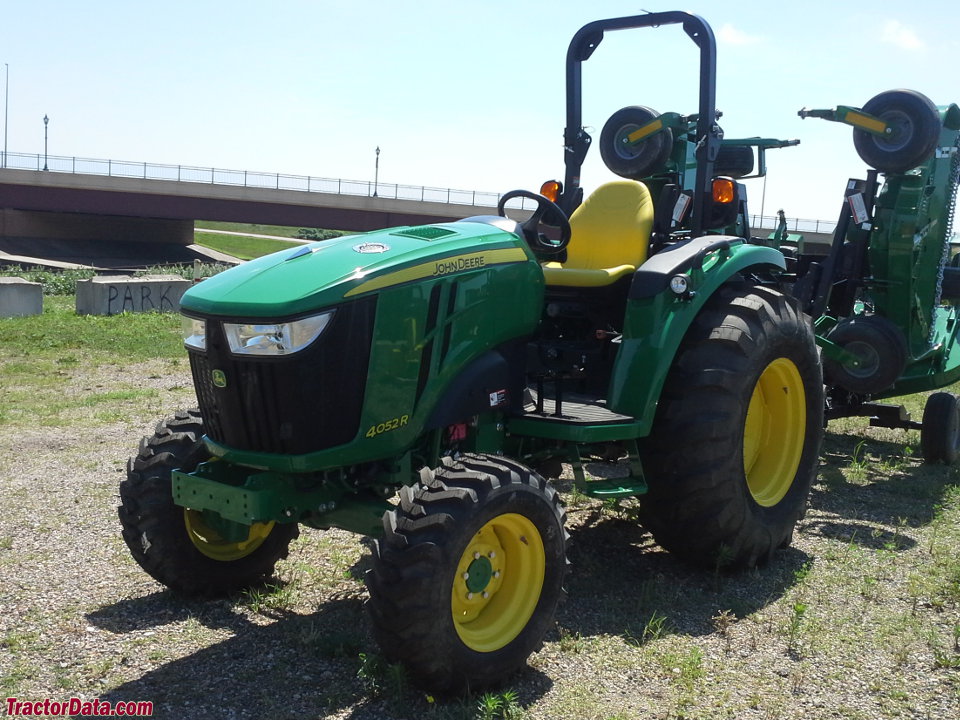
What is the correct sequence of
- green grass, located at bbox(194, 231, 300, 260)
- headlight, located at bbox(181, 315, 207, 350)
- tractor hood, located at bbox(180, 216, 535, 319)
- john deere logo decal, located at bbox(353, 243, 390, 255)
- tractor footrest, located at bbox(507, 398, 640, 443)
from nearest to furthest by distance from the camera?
tractor hood, located at bbox(180, 216, 535, 319) < headlight, located at bbox(181, 315, 207, 350) < john deere logo decal, located at bbox(353, 243, 390, 255) < tractor footrest, located at bbox(507, 398, 640, 443) < green grass, located at bbox(194, 231, 300, 260)

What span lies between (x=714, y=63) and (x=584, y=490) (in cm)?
247

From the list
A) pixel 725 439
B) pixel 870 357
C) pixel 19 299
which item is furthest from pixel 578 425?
pixel 19 299

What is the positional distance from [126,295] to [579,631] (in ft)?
49.5

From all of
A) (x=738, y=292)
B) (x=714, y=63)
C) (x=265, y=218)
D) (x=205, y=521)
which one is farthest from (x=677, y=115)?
(x=265, y=218)

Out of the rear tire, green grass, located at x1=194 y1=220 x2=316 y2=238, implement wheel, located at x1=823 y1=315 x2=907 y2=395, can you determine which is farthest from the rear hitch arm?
green grass, located at x1=194 y1=220 x2=316 y2=238

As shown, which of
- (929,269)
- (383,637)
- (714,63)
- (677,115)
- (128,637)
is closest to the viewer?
(383,637)

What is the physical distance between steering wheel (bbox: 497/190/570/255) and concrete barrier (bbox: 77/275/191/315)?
12.7 meters

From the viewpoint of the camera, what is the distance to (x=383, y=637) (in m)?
3.67

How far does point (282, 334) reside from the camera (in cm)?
394

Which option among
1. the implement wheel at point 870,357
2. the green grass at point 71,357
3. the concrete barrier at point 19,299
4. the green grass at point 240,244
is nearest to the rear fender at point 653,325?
the implement wheel at point 870,357

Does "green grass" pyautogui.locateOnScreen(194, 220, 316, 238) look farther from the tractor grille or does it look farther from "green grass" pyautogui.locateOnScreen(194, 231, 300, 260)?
the tractor grille

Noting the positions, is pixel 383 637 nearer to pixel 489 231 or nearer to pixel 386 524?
pixel 386 524

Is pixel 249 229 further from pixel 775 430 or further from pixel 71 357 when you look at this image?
pixel 775 430

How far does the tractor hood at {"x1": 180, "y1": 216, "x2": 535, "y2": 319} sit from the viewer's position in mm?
3975
